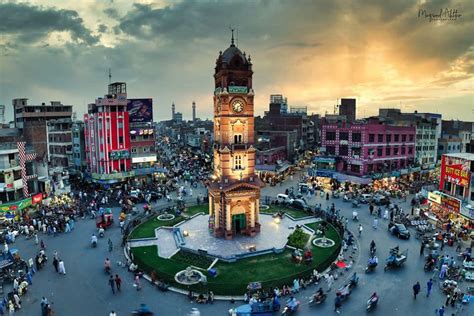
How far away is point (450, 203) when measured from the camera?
39469 millimetres

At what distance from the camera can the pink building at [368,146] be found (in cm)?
5803

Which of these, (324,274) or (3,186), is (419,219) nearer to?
(324,274)

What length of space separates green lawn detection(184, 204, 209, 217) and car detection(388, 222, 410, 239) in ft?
73.8

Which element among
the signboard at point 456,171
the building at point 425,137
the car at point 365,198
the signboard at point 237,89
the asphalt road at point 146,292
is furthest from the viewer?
the building at point 425,137

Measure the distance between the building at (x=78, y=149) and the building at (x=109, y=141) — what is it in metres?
4.85

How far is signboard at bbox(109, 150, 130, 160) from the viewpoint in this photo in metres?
58.0

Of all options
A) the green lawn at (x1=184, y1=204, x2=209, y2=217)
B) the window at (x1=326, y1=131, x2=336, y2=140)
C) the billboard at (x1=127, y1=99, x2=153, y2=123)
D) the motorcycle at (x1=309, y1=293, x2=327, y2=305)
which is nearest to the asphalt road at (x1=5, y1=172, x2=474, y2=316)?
the motorcycle at (x1=309, y1=293, x2=327, y2=305)

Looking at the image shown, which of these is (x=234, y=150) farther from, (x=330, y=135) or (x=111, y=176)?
(x=330, y=135)

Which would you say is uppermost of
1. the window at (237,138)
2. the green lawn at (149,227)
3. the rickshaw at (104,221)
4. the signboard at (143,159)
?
the window at (237,138)

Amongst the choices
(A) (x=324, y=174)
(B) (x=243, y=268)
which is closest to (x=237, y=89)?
(B) (x=243, y=268)

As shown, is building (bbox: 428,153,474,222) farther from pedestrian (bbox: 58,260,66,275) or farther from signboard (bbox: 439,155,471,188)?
pedestrian (bbox: 58,260,66,275)

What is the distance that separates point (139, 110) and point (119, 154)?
Result: 11.7 m

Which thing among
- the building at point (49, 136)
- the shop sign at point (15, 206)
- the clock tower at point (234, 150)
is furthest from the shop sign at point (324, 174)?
the building at point (49, 136)

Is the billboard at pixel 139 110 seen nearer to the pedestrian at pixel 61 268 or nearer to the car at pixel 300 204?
the car at pixel 300 204
